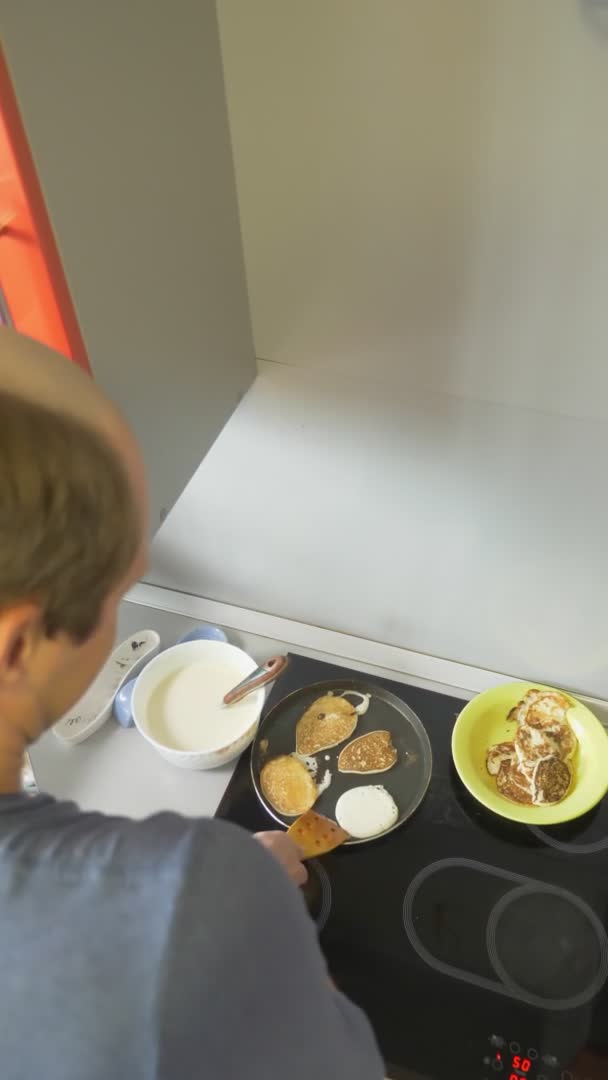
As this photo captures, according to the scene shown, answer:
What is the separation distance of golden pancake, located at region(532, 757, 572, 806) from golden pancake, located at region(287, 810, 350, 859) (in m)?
0.19

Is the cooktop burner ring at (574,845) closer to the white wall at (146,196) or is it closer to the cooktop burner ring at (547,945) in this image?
the cooktop burner ring at (547,945)

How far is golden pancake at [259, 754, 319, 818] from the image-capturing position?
2.82 ft

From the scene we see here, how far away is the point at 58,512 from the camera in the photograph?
386 mm

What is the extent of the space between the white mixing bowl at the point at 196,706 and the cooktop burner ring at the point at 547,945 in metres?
0.30

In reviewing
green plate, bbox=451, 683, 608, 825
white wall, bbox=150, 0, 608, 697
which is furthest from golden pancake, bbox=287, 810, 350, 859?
white wall, bbox=150, 0, 608, 697

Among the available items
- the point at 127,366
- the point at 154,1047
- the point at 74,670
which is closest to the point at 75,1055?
the point at 154,1047

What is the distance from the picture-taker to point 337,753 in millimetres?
900

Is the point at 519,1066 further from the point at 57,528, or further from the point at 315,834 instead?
the point at 57,528

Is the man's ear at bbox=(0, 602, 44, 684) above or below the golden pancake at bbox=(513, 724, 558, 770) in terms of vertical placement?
below

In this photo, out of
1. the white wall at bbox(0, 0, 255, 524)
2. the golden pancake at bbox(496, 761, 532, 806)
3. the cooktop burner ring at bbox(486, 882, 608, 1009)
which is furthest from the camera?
the golden pancake at bbox(496, 761, 532, 806)

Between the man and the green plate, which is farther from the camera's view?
the green plate

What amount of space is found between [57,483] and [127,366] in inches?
10.1

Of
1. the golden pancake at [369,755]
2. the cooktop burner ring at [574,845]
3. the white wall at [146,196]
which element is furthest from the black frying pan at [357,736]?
the white wall at [146,196]

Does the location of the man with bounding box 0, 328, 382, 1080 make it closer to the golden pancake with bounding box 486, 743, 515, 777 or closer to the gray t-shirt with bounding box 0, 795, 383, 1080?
the gray t-shirt with bounding box 0, 795, 383, 1080
